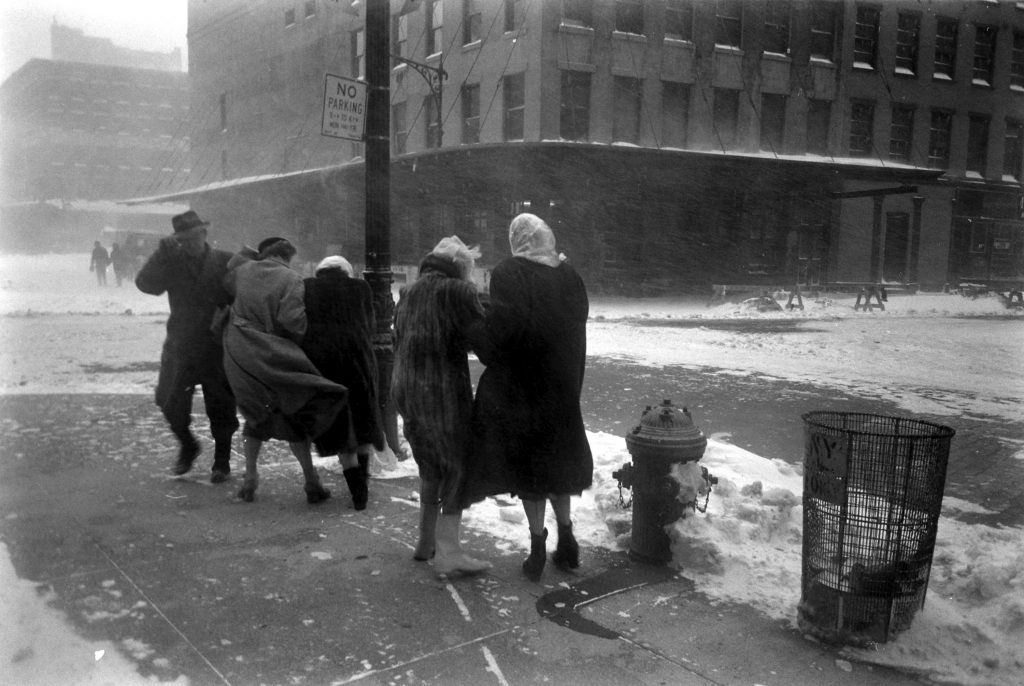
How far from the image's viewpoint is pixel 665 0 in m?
26.3

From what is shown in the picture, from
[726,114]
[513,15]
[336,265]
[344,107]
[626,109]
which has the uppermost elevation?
[513,15]

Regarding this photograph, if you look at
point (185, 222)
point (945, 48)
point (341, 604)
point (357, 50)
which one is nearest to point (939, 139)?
point (945, 48)

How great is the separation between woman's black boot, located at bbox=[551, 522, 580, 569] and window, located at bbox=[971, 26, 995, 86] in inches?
1388

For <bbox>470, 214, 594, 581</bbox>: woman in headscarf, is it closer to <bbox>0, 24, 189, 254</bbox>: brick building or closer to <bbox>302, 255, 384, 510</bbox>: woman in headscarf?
<bbox>302, 255, 384, 510</bbox>: woman in headscarf

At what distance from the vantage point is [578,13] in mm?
25797

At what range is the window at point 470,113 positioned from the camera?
28.2 meters

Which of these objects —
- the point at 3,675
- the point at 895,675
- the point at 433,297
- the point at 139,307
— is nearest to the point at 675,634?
the point at 895,675

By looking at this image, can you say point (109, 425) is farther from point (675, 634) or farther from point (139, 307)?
point (139, 307)

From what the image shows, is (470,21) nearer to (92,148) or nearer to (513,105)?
(513,105)

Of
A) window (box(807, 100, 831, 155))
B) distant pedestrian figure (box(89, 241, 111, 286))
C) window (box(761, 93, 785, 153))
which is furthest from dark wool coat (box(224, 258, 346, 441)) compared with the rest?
distant pedestrian figure (box(89, 241, 111, 286))

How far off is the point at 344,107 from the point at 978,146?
35.8 metres

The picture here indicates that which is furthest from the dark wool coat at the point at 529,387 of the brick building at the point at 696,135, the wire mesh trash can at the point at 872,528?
the brick building at the point at 696,135

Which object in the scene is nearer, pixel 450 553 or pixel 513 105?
pixel 450 553

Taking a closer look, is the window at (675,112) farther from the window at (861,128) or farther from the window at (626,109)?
the window at (861,128)
